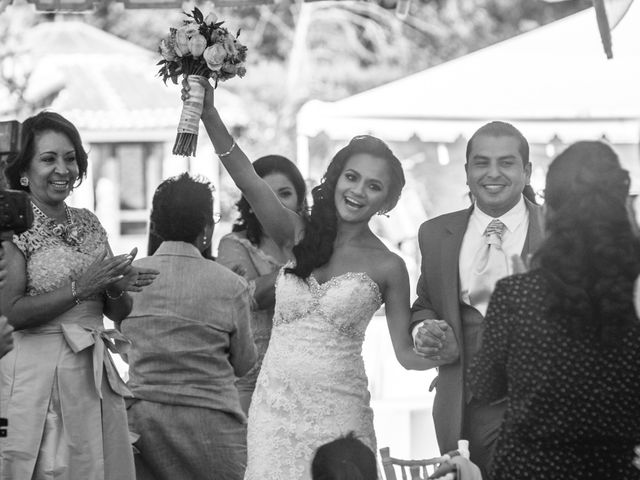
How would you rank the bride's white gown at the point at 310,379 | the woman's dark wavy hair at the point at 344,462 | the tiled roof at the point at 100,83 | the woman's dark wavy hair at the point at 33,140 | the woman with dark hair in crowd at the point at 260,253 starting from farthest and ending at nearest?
the tiled roof at the point at 100,83 → the woman with dark hair in crowd at the point at 260,253 → the woman's dark wavy hair at the point at 33,140 → the bride's white gown at the point at 310,379 → the woman's dark wavy hair at the point at 344,462

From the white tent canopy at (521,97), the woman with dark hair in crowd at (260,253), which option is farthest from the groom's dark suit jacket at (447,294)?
the white tent canopy at (521,97)

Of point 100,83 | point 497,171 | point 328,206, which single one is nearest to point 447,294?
point 497,171

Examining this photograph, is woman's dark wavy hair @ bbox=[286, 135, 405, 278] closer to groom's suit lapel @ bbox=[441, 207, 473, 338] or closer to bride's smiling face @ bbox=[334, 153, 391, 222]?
bride's smiling face @ bbox=[334, 153, 391, 222]

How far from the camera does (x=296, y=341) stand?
200 inches

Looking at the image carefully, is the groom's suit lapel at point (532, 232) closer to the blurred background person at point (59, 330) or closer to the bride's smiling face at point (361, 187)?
the bride's smiling face at point (361, 187)

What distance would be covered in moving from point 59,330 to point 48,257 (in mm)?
323

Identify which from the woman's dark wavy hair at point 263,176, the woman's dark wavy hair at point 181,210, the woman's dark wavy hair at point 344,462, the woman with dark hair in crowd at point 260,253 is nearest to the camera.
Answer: the woman's dark wavy hair at point 344,462

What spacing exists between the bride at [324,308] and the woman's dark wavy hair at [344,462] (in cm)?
85

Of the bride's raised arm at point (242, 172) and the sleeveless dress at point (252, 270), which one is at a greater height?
the bride's raised arm at point (242, 172)

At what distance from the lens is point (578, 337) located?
3.55 metres

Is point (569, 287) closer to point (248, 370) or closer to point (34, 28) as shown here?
point (248, 370)

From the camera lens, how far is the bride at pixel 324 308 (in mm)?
5023

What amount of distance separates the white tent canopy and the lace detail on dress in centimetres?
546

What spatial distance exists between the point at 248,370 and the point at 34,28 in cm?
1941
